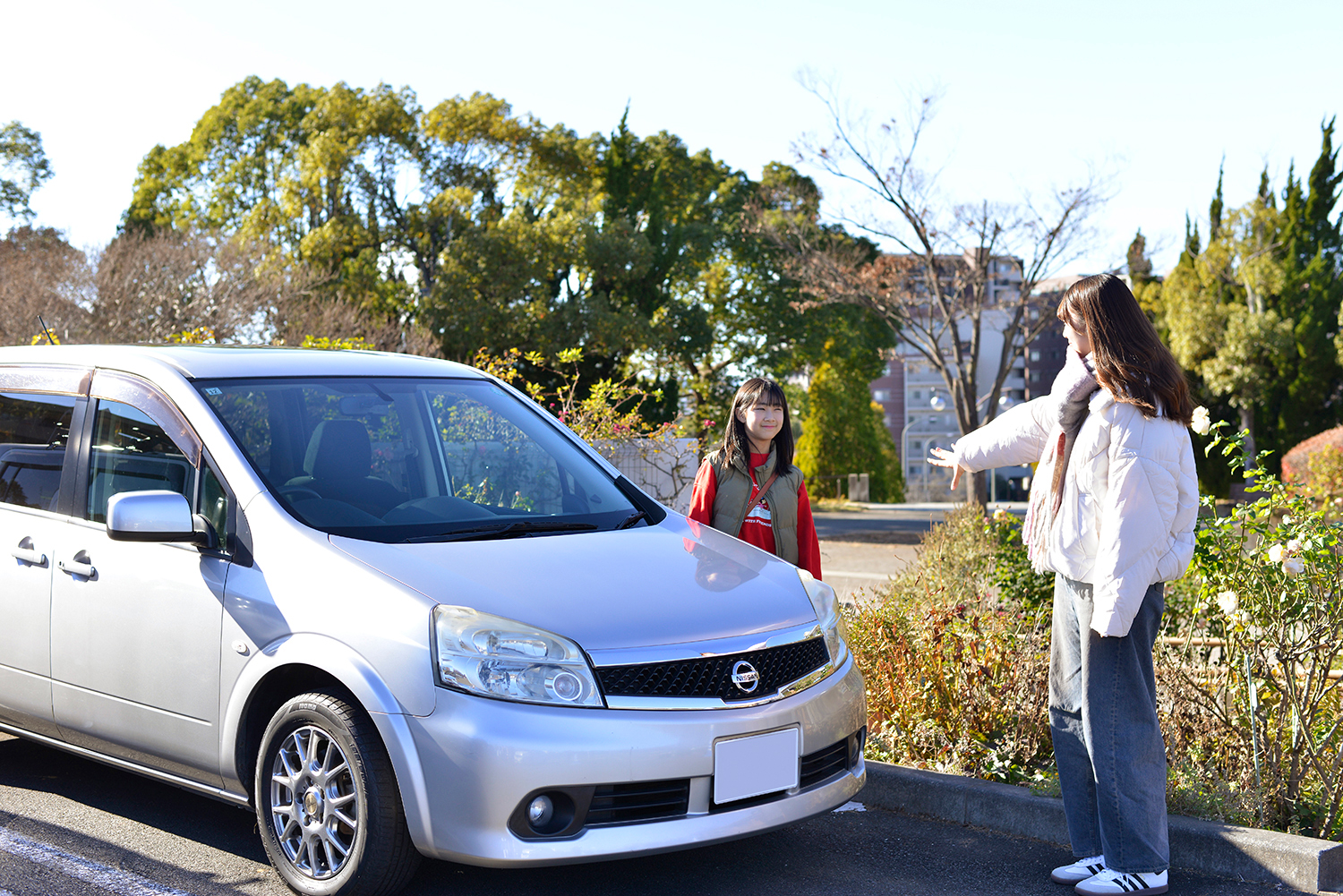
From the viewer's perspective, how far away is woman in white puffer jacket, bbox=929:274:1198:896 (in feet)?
10.8

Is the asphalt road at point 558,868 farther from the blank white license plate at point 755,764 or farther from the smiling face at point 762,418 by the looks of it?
the smiling face at point 762,418

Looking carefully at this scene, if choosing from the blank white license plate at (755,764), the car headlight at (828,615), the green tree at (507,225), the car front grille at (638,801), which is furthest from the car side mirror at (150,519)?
the green tree at (507,225)

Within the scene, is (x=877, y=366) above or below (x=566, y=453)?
above

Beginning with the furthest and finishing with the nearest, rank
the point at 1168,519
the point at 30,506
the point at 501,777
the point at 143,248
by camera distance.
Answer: the point at 143,248 → the point at 30,506 → the point at 1168,519 → the point at 501,777

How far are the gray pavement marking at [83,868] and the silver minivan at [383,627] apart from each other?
31cm

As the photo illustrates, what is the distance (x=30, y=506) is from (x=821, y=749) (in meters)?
3.08

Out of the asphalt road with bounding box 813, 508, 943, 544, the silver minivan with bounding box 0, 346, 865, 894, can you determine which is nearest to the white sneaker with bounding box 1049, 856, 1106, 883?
the silver minivan with bounding box 0, 346, 865, 894

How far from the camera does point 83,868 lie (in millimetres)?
3609

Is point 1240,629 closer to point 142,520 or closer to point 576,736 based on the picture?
point 576,736

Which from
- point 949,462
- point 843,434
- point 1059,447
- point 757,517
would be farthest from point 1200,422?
point 843,434

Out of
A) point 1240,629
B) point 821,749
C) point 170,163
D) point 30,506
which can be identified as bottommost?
point 821,749

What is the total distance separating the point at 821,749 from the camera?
337 cm

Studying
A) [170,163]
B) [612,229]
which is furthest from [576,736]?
[170,163]

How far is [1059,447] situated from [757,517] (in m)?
1.57
